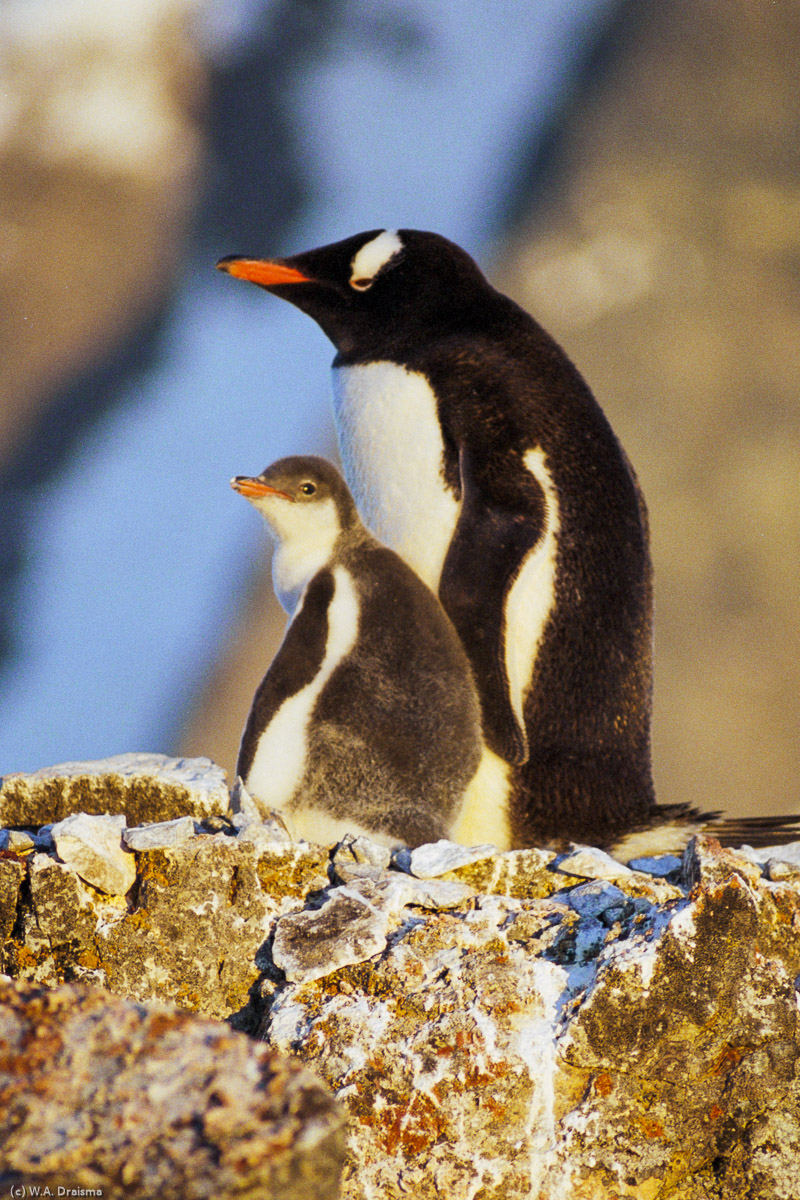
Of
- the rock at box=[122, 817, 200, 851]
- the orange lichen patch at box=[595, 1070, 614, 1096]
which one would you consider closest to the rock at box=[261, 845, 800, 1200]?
the orange lichen patch at box=[595, 1070, 614, 1096]

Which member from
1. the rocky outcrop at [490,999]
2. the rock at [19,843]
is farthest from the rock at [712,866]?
the rock at [19,843]

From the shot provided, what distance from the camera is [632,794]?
6.05ft

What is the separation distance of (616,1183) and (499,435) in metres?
1.21

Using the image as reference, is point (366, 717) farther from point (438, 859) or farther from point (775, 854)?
point (775, 854)

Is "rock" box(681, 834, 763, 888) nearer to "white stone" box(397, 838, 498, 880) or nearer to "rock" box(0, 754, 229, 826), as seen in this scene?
"white stone" box(397, 838, 498, 880)

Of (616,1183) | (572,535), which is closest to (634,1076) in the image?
(616,1183)

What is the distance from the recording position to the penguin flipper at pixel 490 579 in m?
1.73

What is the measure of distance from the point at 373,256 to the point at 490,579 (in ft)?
2.01

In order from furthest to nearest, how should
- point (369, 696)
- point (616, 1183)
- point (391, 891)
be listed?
point (369, 696) < point (391, 891) < point (616, 1183)

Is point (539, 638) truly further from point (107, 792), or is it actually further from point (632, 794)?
point (107, 792)

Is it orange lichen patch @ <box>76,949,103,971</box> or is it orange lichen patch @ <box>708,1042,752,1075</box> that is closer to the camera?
orange lichen patch @ <box>708,1042,752,1075</box>

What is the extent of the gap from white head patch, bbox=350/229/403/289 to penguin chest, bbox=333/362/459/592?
0.50 feet

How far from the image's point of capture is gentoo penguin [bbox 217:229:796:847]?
70.4 inches

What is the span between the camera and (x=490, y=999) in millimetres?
938
